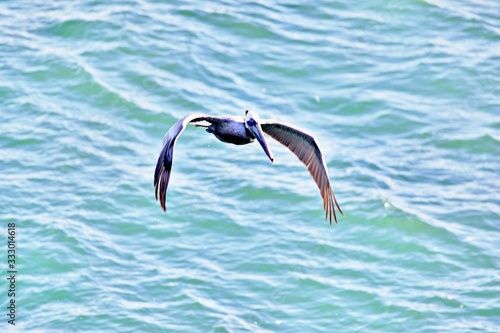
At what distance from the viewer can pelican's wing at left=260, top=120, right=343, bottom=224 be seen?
14180 mm

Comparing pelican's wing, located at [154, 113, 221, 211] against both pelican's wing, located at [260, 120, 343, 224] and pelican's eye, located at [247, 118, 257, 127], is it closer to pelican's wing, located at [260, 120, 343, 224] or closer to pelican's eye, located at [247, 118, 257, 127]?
pelican's eye, located at [247, 118, 257, 127]

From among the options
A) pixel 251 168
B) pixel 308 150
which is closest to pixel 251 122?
pixel 308 150

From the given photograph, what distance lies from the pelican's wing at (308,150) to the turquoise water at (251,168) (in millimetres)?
4218

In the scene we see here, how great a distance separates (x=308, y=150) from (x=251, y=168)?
675 cm

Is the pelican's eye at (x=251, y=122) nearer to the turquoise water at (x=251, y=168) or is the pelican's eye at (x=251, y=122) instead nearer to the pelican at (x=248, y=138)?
the pelican at (x=248, y=138)

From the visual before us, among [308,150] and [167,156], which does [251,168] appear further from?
[167,156]

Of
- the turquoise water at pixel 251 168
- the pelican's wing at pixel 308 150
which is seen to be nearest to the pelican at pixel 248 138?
the pelican's wing at pixel 308 150

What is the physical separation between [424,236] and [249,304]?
381 centimetres

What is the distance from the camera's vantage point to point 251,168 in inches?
830

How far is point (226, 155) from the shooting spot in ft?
70.0

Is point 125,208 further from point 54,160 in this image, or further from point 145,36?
point 145,36

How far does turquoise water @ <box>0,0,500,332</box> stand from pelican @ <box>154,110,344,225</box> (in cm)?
436

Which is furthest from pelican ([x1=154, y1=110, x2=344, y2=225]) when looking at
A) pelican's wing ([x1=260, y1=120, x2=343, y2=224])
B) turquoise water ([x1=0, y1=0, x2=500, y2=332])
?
turquoise water ([x1=0, y1=0, x2=500, y2=332])

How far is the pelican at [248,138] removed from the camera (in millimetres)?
12625
